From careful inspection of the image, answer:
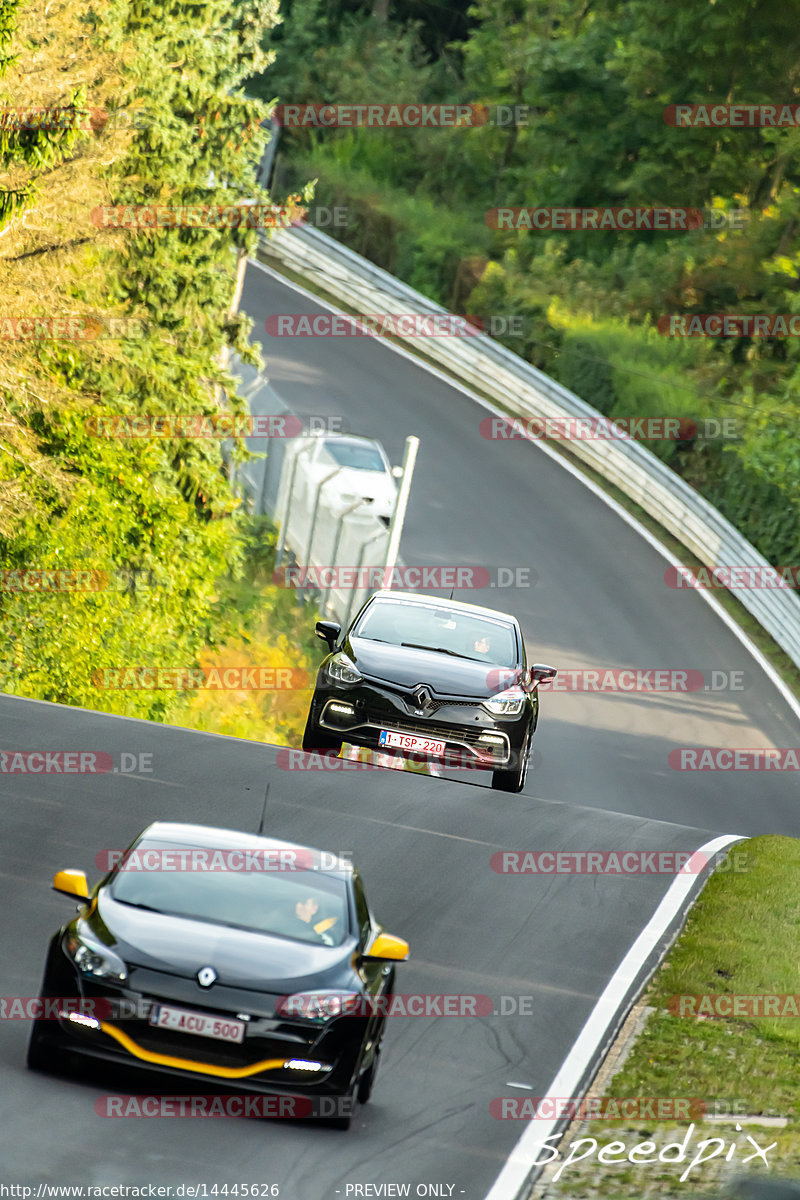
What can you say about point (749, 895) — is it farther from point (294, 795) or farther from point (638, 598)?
point (638, 598)

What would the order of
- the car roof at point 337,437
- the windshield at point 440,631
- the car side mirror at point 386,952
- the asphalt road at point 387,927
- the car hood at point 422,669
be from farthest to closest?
the car roof at point 337,437 → the windshield at point 440,631 → the car hood at point 422,669 → the car side mirror at point 386,952 → the asphalt road at point 387,927

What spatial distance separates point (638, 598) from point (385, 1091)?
26581mm

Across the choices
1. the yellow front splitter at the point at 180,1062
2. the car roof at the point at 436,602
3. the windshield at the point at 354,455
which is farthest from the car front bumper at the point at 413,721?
the windshield at the point at 354,455

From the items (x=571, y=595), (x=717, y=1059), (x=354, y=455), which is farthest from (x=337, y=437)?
(x=717, y=1059)

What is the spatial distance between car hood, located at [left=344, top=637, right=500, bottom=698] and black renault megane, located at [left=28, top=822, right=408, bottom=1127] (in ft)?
24.7

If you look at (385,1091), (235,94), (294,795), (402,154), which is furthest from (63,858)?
(402,154)

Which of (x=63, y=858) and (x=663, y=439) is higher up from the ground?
(x=63, y=858)

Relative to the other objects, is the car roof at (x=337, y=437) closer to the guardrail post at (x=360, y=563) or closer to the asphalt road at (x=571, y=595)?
the asphalt road at (x=571, y=595)

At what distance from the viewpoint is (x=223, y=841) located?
8969 millimetres

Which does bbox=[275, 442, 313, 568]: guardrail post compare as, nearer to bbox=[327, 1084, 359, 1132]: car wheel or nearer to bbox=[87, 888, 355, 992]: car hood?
bbox=[87, 888, 355, 992]: car hood

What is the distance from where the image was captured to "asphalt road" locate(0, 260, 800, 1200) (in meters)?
7.91

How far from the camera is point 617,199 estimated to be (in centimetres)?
5816

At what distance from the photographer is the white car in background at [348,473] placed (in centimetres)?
3219

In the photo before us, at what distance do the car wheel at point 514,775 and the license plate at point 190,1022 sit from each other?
30.3 feet
